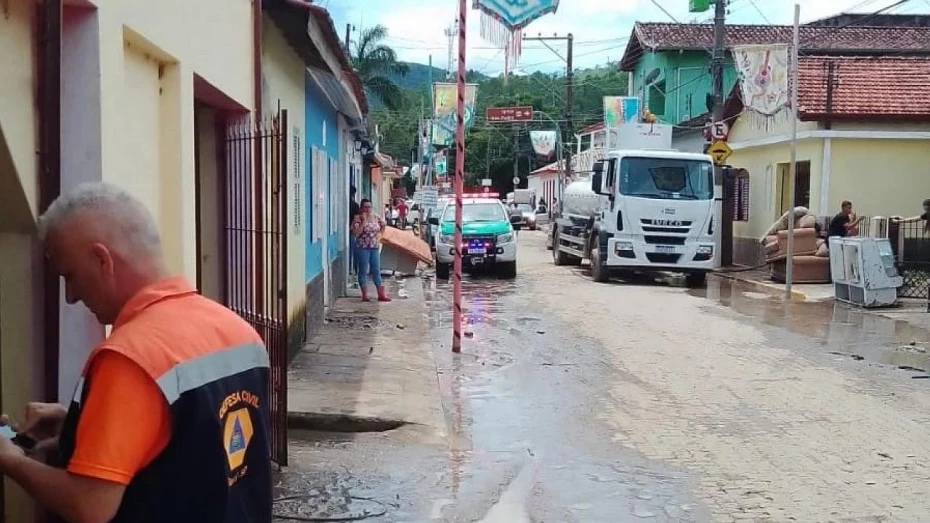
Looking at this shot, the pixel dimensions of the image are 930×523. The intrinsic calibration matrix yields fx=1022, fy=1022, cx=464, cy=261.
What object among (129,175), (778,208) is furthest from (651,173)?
(129,175)

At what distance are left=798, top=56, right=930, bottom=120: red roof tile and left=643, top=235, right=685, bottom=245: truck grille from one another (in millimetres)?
4699

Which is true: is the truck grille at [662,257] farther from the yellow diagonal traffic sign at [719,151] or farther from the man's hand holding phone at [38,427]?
the man's hand holding phone at [38,427]

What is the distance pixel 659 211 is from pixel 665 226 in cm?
34

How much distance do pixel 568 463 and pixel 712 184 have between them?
50.1ft

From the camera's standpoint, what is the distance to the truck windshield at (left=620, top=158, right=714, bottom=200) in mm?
21641

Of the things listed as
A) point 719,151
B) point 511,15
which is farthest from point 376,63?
point 511,15

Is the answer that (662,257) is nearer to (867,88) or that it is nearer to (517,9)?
(867,88)

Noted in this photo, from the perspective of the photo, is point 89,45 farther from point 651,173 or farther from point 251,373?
point 651,173

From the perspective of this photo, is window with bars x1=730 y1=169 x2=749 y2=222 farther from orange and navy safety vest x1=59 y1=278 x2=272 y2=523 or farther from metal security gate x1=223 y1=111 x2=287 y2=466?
orange and navy safety vest x1=59 y1=278 x2=272 y2=523

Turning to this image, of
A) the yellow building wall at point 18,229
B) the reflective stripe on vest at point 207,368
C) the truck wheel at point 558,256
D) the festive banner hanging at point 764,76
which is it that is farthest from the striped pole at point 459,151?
the truck wheel at point 558,256

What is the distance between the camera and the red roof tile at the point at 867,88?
23.4 m

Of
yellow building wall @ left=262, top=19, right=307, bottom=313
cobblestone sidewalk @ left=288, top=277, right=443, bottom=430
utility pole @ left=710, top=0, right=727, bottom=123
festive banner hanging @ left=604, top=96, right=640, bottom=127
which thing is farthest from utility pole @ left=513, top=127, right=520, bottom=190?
yellow building wall @ left=262, top=19, right=307, bottom=313

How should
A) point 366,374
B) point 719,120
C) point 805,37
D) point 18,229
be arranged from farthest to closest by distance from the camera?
point 805,37 < point 719,120 < point 366,374 < point 18,229

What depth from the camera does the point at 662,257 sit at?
2164cm
